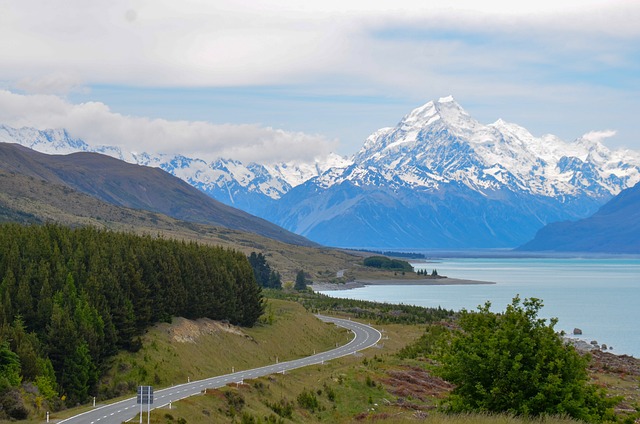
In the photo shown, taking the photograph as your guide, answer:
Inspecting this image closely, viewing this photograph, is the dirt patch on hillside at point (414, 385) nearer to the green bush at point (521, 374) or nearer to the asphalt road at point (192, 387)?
the asphalt road at point (192, 387)

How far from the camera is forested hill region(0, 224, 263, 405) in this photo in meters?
66.9

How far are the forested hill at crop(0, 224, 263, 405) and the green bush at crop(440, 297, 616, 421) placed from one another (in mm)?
27934

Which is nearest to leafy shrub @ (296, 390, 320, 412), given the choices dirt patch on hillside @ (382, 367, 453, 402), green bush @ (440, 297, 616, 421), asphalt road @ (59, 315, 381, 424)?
asphalt road @ (59, 315, 381, 424)

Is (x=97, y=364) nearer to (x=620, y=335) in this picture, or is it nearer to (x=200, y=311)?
(x=200, y=311)

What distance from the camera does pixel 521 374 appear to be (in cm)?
4634

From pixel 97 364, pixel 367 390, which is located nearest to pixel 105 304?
pixel 97 364

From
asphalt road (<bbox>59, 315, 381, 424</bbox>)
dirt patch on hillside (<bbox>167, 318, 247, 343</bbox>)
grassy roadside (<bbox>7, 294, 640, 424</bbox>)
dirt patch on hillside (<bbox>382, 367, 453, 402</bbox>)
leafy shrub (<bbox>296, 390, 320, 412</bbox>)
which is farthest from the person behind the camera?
dirt patch on hillside (<bbox>167, 318, 247, 343</bbox>)

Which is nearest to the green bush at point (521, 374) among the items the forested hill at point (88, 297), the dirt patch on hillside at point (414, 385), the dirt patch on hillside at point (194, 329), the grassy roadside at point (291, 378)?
the grassy roadside at point (291, 378)

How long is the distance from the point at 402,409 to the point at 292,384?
992cm

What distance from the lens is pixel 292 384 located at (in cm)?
7012

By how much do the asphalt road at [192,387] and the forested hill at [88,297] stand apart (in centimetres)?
683

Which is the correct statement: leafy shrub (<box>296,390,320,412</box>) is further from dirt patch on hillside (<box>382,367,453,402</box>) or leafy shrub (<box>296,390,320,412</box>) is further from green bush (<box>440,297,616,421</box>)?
green bush (<box>440,297,616,421</box>)

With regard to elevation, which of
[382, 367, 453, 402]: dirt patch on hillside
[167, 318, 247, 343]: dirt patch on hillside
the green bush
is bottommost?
[382, 367, 453, 402]: dirt patch on hillside

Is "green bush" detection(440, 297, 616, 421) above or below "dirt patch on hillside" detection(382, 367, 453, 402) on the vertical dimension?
above
